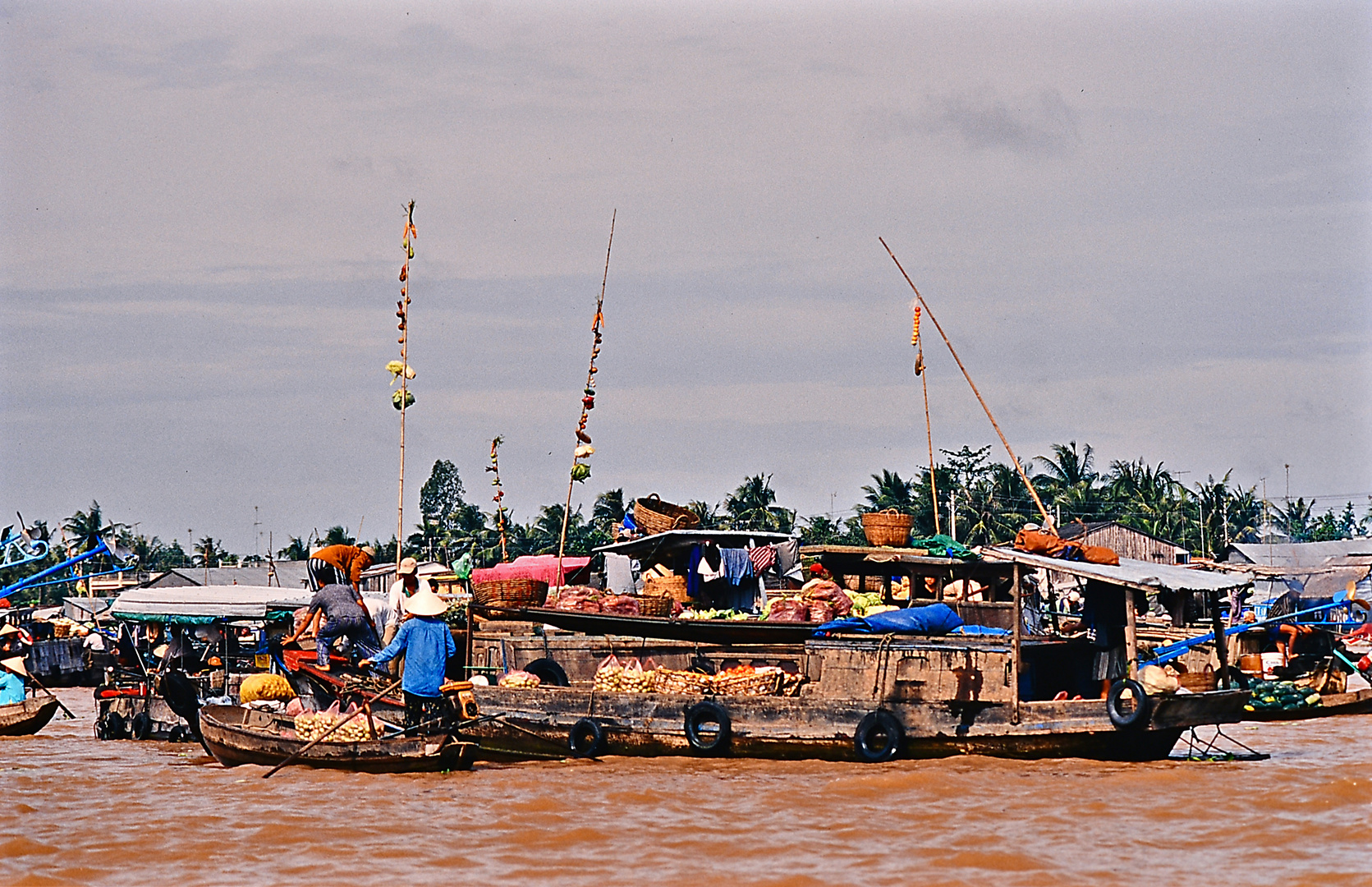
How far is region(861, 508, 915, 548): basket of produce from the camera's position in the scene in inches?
664

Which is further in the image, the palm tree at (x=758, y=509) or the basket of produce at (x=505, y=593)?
the palm tree at (x=758, y=509)

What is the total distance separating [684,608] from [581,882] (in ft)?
32.2

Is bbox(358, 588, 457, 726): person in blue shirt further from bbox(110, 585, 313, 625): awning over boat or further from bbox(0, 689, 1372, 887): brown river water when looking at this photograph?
bbox(110, 585, 313, 625): awning over boat

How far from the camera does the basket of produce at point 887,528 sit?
16.9m

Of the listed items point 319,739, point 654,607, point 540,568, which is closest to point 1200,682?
point 654,607

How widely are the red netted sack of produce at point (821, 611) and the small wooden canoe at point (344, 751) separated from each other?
14.7 feet

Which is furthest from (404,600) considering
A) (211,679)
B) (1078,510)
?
(1078,510)

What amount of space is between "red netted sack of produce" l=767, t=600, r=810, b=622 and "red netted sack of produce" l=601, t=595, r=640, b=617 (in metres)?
1.67

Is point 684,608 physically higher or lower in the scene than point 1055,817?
higher

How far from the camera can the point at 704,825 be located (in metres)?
9.88

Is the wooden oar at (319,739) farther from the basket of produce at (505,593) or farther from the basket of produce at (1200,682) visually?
the basket of produce at (1200,682)

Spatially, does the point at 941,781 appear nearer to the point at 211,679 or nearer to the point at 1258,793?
the point at 1258,793

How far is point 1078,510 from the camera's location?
52500mm

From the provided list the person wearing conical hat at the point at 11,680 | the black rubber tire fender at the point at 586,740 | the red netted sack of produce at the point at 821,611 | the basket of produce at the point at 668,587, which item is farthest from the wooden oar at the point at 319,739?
the person wearing conical hat at the point at 11,680
